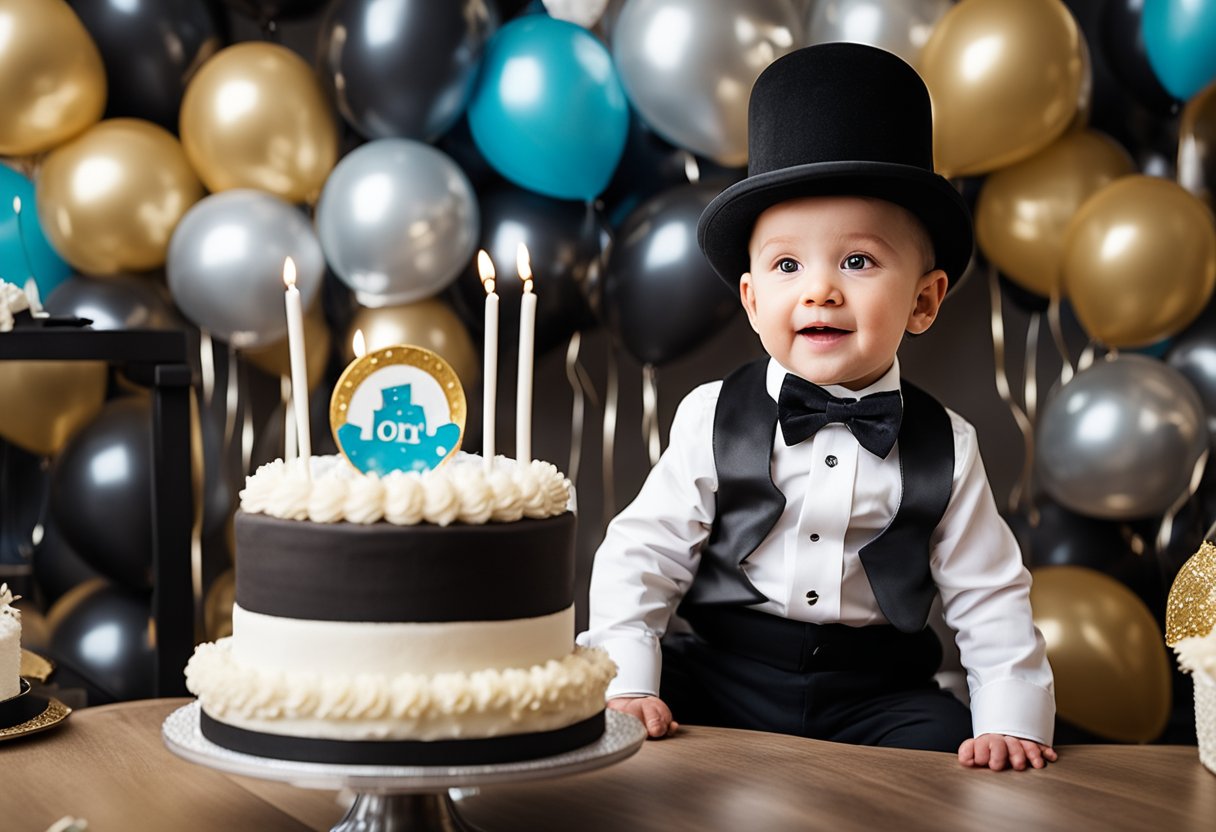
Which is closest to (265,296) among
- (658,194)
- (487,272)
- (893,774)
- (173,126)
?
(173,126)

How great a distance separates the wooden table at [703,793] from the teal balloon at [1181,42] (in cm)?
165

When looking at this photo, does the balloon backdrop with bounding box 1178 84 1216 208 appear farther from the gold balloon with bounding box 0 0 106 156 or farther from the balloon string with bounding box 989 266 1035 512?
the gold balloon with bounding box 0 0 106 156

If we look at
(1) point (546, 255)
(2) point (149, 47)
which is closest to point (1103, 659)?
(1) point (546, 255)

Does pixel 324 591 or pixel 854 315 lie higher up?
pixel 854 315

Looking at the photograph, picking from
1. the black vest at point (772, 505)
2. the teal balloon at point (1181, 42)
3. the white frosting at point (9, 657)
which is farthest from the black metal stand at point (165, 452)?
the teal balloon at point (1181, 42)

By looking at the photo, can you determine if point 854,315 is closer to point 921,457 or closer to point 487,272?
point 921,457

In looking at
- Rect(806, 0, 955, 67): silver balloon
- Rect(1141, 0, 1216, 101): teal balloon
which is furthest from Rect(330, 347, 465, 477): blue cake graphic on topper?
Rect(1141, 0, 1216, 101): teal balloon

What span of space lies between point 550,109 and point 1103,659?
1.38m

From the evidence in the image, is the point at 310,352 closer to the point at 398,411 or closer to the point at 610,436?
the point at 610,436

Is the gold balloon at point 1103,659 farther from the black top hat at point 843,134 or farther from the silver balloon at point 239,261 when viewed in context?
the silver balloon at point 239,261

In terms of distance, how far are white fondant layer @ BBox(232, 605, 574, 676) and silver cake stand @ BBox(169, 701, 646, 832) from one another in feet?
0.23

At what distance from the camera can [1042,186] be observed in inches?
103

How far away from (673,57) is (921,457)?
1080 millimetres

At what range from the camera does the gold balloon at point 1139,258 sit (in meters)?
2.47
